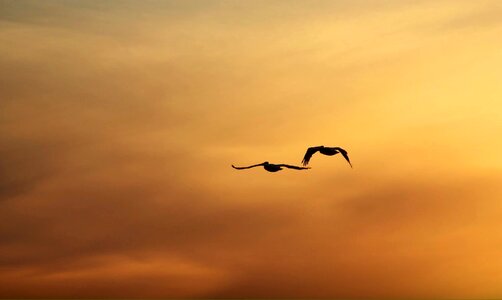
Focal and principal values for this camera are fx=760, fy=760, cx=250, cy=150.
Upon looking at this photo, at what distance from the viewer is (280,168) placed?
80000 millimetres

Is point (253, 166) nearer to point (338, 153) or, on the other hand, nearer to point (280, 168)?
point (280, 168)

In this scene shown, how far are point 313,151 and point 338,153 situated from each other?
2.74 m

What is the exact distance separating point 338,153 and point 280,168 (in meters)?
6.47

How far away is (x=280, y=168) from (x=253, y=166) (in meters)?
2.98

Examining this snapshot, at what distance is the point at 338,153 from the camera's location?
266 feet

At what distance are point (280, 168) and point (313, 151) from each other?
14.5ft

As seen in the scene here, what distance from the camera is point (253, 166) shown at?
7912cm

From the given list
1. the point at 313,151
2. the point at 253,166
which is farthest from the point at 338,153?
the point at 253,166


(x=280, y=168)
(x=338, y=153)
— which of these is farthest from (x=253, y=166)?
(x=338, y=153)

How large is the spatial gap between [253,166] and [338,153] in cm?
933

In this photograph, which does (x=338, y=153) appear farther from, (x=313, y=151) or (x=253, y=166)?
(x=253, y=166)
